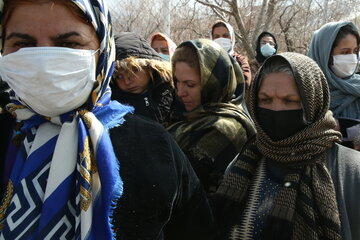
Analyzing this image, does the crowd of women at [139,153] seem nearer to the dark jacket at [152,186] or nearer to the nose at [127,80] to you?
the dark jacket at [152,186]

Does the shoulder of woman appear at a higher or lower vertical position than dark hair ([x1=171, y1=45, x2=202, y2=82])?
lower

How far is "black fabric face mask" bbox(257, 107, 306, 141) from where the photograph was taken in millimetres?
1842

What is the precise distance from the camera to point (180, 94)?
2.48 meters

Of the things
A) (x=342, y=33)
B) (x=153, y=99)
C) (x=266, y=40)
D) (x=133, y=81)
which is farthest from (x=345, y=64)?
(x=266, y=40)

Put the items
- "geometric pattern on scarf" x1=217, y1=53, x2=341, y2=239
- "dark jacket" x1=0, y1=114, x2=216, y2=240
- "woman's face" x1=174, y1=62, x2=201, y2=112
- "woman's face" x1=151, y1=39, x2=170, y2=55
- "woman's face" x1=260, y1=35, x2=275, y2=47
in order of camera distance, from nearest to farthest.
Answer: "dark jacket" x1=0, y1=114, x2=216, y2=240, "geometric pattern on scarf" x1=217, y1=53, x2=341, y2=239, "woman's face" x1=174, y1=62, x2=201, y2=112, "woman's face" x1=151, y1=39, x2=170, y2=55, "woman's face" x1=260, y1=35, x2=275, y2=47

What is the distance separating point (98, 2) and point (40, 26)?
0.22 m

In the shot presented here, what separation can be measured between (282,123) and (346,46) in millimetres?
1492

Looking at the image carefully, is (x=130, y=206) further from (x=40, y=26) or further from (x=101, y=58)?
(x=40, y=26)

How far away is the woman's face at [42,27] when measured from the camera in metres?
1.05

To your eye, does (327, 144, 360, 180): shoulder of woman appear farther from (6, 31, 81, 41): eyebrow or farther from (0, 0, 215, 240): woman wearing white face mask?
(6, 31, 81, 41): eyebrow

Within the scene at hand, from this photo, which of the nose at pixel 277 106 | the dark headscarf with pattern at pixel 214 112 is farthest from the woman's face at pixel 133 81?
the nose at pixel 277 106

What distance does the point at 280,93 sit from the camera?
1.87 m

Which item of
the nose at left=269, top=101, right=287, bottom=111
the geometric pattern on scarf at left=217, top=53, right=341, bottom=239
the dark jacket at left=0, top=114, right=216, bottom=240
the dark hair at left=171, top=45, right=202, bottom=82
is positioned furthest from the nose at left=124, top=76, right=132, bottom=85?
the dark jacket at left=0, top=114, right=216, bottom=240

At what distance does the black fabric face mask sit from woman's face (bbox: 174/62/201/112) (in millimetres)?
629
